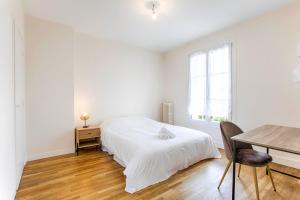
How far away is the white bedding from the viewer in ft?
7.21

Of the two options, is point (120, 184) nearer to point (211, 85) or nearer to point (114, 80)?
point (114, 80)

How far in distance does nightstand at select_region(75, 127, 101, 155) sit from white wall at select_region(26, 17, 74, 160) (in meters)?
0.19

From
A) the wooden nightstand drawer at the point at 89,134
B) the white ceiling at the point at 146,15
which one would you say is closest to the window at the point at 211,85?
the white ceiling at the point at 146,15

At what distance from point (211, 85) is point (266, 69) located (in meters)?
1.16

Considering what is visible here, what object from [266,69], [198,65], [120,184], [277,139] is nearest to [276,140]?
[277,139]

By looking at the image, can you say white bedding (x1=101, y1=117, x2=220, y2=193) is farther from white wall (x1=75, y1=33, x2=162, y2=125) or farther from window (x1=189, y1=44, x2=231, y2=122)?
window (x1=189, y1=44, x2=231, y2=122)

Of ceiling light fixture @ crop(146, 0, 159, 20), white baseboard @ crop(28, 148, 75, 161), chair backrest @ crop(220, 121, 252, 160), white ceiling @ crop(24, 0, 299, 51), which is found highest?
white ceiling @ crop(24, 0, 299, 51)

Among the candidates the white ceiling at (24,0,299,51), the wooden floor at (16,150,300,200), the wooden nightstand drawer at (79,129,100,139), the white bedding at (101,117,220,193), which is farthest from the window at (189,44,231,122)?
the wooden nightstand drawer at (79,129,100,139)

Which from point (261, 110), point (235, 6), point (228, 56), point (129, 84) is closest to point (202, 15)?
point (235, 6)

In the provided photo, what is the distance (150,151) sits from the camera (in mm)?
2283

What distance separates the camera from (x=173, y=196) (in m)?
1.98

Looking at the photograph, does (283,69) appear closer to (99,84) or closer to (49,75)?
(99,84)

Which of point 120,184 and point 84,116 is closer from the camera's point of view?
point 120,184

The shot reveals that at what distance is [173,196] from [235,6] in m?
3.01
